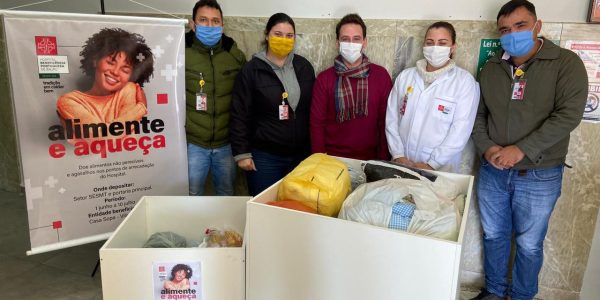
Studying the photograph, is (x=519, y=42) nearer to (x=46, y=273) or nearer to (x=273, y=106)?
(x=273, y=106)

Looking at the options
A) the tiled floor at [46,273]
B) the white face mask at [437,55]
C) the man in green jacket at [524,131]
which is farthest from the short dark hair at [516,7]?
the tiled floor at [46,273]

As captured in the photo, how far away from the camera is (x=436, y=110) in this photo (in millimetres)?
2238

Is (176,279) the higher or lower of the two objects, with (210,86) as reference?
lower

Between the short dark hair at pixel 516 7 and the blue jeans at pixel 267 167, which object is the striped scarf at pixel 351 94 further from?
the short dark hair at pixel 516 7

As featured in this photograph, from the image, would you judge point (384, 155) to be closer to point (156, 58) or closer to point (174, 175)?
point (174, 175)

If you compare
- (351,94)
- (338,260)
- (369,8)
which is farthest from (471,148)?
(338,260)

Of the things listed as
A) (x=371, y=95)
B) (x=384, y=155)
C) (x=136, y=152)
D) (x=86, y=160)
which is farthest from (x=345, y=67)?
(x=86, y=160)

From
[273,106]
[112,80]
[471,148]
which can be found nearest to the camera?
[112,80]

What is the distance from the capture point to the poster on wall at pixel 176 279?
5.25ft

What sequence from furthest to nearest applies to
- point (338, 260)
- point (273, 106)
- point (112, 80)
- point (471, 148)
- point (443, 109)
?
point (471, 148) → point (273, 106) → point (112, 80) → point (443, 109) → point (338, 260)

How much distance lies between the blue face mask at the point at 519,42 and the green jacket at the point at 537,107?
68 mm

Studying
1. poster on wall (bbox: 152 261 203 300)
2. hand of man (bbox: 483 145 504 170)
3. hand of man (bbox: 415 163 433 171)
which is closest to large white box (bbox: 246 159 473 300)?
poster on wall (bbox: 152 261 203 300)

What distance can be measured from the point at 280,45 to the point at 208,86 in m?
0.52

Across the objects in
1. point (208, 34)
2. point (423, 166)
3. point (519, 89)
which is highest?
point (208, 34)
